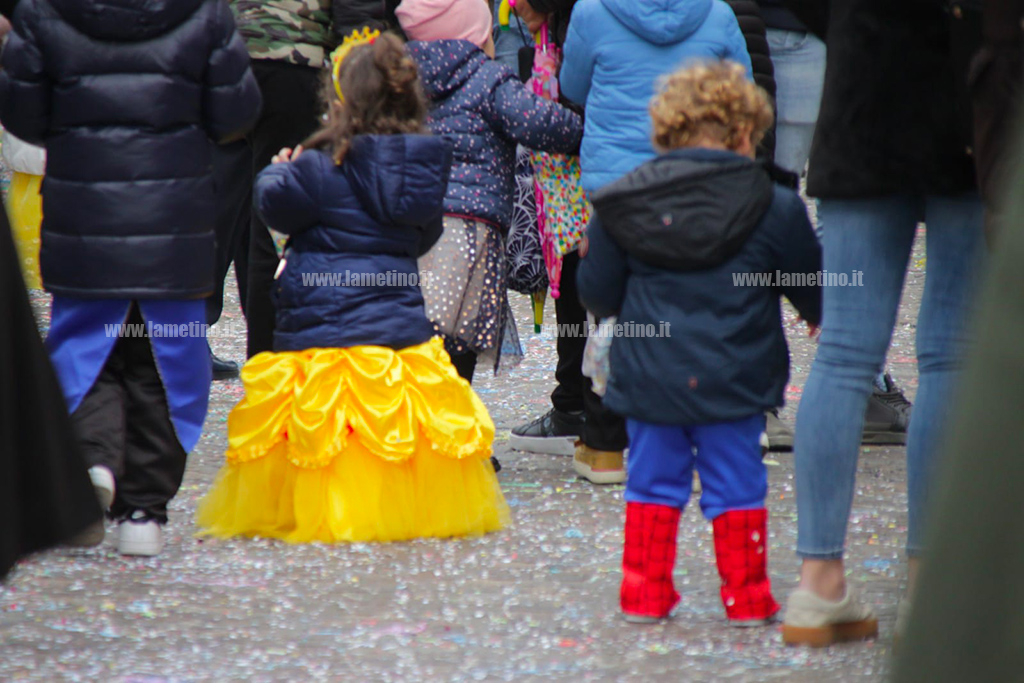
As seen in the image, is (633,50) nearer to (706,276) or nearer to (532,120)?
(532,120)

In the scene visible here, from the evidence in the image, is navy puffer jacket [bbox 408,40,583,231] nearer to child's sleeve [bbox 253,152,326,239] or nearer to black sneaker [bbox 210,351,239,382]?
child's sleeve [bbox 253,152,326,239]

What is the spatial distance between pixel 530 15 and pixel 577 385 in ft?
4.41

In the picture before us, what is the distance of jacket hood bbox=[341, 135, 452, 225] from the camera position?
4.43 m

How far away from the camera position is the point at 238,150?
6.09 metres

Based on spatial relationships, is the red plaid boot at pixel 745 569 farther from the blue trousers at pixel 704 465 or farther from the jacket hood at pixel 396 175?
the jacket hood at pixel 396 175

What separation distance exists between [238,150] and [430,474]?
222 centimetres

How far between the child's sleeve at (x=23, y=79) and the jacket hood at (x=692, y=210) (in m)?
1.66

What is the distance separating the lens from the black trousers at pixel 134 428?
412 centimetres

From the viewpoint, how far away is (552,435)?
556 centimetres

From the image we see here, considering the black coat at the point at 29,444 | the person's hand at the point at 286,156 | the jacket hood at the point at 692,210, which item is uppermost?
the jacket hood at the point at 692,210

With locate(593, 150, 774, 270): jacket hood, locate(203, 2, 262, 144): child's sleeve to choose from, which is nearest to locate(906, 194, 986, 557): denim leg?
locate(593, 150, 774, 270): jacket hood

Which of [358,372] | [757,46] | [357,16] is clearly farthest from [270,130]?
[757,46]

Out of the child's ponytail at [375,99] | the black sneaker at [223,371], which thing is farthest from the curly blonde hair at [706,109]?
the black sneaker at [223,371]

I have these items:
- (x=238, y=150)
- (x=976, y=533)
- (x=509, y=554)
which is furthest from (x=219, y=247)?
(x=976, y=533)
